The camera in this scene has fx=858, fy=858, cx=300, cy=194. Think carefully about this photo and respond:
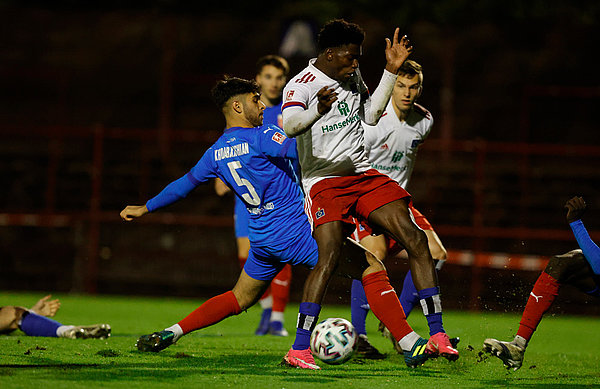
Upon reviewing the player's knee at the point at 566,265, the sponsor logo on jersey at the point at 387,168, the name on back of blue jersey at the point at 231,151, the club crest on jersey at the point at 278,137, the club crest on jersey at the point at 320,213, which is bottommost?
the player's knee at the point at 566,265

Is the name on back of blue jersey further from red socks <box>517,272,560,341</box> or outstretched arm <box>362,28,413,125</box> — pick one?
red socks <box>517,272,560,341</box>

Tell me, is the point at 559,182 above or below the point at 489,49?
below

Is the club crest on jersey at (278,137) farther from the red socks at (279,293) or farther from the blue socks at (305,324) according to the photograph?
the red socks at (279,293)

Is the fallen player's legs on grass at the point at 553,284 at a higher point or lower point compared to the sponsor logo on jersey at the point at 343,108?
lower

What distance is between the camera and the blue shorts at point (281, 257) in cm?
571

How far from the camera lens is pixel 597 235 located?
1241 cm

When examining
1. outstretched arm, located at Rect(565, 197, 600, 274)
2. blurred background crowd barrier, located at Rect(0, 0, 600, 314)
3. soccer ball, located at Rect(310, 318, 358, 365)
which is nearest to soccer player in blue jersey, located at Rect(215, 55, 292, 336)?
soccer ball, located at Rect(310, 318, 358, 365)

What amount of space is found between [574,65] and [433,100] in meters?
3.31

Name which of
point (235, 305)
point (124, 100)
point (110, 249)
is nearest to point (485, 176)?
point (110, 249)

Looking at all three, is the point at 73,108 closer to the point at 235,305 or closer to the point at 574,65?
the point at 574,65

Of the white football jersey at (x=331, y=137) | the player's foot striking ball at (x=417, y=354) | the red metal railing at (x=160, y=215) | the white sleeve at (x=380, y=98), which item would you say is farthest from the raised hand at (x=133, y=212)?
the red metal railing at (x=160, y=215)

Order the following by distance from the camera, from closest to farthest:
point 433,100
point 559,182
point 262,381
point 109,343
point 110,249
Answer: point 262,381
point 109,343
point 110,249
point 559,182
point 433,100

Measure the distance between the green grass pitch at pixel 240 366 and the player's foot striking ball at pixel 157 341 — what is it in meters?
0.06

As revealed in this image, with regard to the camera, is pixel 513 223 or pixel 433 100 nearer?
pixel 513 223
